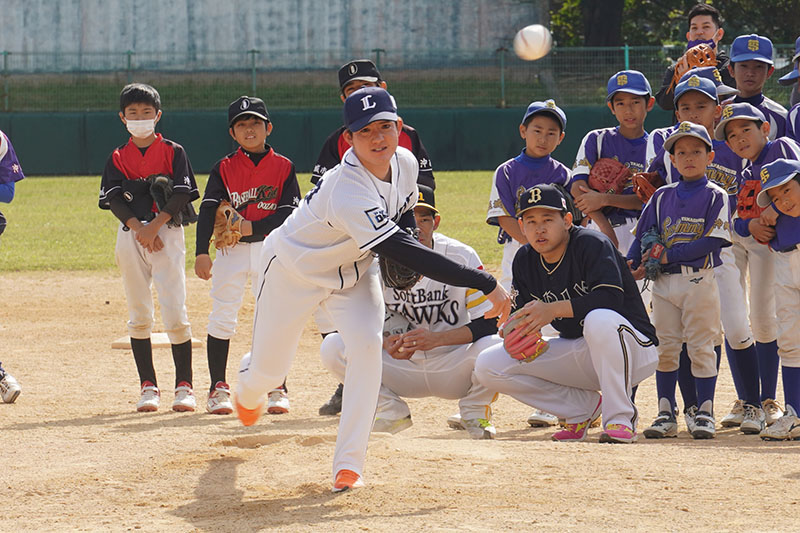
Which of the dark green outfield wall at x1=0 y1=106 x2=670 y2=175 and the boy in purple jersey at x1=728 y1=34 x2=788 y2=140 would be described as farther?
the dark green outfield wall at x1=0 y1=106 x2=670 y2=175

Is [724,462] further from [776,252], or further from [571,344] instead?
[776,252]

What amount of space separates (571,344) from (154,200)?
104 inches

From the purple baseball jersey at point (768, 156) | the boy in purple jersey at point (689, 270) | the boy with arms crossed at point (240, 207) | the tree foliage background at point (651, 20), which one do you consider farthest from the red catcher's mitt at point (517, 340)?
the tree foliage background at point (651, 20)

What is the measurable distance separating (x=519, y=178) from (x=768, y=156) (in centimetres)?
138

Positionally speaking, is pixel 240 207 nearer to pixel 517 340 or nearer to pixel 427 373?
pixel 427 373

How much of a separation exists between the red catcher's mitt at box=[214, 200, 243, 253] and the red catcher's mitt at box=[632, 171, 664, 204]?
225cm

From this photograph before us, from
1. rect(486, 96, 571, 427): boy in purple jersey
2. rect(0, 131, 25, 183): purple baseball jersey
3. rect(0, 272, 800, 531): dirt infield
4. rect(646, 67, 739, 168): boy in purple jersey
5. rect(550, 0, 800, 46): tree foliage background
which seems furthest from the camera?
rect(550, 0, 800, 46): tree foliage background

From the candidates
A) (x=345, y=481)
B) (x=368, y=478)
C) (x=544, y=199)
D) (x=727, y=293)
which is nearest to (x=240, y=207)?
(x=544, y=199)

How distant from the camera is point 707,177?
6.02 meters

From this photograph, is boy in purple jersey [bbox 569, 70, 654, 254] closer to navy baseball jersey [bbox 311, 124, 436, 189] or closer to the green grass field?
navy baseball jersey [bbox 311, 124, 436, 189]

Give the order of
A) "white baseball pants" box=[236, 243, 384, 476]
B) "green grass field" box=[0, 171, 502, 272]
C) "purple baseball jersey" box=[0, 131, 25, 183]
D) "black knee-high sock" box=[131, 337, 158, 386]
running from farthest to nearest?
1. "green grass field" box=[0, 171, 502, 272]
2. "purple baseball jersey" box=[0, 131, 25, 183]
3. "black knee-high sock" box=[131, 337, 158, 386]
4. "white baseball pants" box=[236, 243, 384, 476]

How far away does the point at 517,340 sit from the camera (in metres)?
5.22

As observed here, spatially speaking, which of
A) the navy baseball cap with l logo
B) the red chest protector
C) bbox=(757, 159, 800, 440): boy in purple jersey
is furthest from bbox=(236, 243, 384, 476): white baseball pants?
bbox=(757, 159, 800, 440): boy in purple jersey

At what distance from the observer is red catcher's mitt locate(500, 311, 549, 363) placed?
17.0 ft
